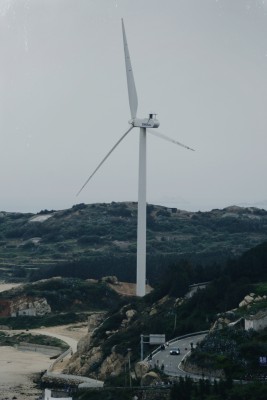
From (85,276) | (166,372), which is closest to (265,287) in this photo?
(166,372)

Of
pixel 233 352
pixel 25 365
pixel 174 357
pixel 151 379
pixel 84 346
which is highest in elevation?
pixel 84 346

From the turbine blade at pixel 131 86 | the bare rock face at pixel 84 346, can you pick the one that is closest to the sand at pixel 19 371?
the bare rock face at pixel 84 346

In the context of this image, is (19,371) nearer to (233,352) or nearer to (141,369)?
(141,369)

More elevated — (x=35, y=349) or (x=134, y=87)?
(x=134, y=87)

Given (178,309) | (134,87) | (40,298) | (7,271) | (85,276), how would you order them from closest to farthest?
(178,309) < (134,87) < (40,298) < (85,276) < (7,271)

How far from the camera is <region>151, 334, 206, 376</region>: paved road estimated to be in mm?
71250

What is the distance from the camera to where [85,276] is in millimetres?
169750

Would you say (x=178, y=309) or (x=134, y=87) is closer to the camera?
(x=178, y=309)

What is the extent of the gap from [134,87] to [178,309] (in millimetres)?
23300

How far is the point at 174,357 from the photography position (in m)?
75.4

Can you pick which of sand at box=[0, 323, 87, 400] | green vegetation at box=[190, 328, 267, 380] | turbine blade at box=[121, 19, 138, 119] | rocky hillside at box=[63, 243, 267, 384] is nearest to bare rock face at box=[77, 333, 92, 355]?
rocky hillside at box=[63, 243, 267, 384]

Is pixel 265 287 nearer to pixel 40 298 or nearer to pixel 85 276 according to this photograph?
pixel 40 298

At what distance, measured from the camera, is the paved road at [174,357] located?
234ft

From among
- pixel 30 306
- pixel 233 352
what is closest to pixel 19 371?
pixel 233 352
